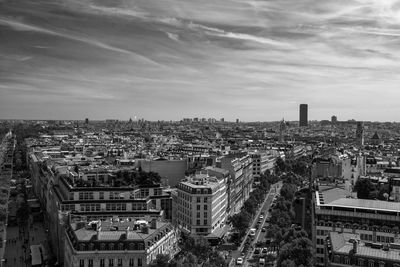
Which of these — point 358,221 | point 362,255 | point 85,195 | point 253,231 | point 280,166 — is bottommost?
point 253,231

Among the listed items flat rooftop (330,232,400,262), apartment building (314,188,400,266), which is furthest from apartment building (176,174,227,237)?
flat rooftop (330,232,400,262)

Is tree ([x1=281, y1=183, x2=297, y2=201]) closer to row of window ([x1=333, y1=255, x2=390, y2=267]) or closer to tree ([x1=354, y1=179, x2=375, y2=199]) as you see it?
tree ([x1=354, y1=179, x2=375, y2=199])

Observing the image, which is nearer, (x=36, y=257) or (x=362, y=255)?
(x=362, y=255)

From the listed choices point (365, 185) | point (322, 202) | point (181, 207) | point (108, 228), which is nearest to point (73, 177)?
point (181, 207)

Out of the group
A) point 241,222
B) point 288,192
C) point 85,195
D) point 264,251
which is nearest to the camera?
point 85,195

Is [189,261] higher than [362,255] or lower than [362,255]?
lower

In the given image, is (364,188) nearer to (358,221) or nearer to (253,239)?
(253,239)

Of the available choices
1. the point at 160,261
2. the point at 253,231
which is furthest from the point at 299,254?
the point at 253,231

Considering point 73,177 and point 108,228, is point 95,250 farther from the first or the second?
point 73,177
